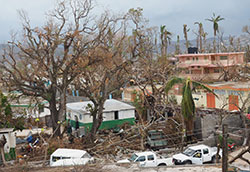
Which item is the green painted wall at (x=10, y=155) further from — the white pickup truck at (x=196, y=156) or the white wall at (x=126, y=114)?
the white wall at (x=126, y=114)

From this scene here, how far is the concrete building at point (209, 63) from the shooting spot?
46.2 metres

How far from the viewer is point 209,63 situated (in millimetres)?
46375

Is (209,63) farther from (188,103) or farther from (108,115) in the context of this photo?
(188,103)

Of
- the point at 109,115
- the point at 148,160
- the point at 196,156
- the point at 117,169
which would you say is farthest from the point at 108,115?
the point at 117,169

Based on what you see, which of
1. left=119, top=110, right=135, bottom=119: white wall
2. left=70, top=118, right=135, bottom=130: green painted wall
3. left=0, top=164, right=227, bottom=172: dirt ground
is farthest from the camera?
→ left=119, top=110, right=135, bottom=119: white wall

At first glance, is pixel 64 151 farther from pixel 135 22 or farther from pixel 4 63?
pixel 135 22

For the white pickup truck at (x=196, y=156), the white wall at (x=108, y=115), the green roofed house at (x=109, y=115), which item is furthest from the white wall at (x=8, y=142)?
the white pickup truck at (x=196, y=156)

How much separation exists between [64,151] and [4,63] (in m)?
8.63

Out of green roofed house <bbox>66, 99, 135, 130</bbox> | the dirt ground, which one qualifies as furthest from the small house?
green roofed house <bbox>66, 99, 135, 130</bbox>

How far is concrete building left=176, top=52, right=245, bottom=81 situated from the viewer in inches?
1818

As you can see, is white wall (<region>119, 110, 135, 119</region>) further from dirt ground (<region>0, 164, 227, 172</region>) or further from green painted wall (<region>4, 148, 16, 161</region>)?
dirt ground (<region>0, 164, 227, 172</region>)

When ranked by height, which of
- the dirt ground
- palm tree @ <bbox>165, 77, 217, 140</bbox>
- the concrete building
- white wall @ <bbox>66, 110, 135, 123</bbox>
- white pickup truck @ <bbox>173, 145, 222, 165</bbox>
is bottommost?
white pickup truck @ <bbox>173, 145, 222, 165</bbox>

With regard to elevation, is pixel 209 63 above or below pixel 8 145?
above

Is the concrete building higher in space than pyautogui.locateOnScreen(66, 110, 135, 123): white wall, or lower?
higher
